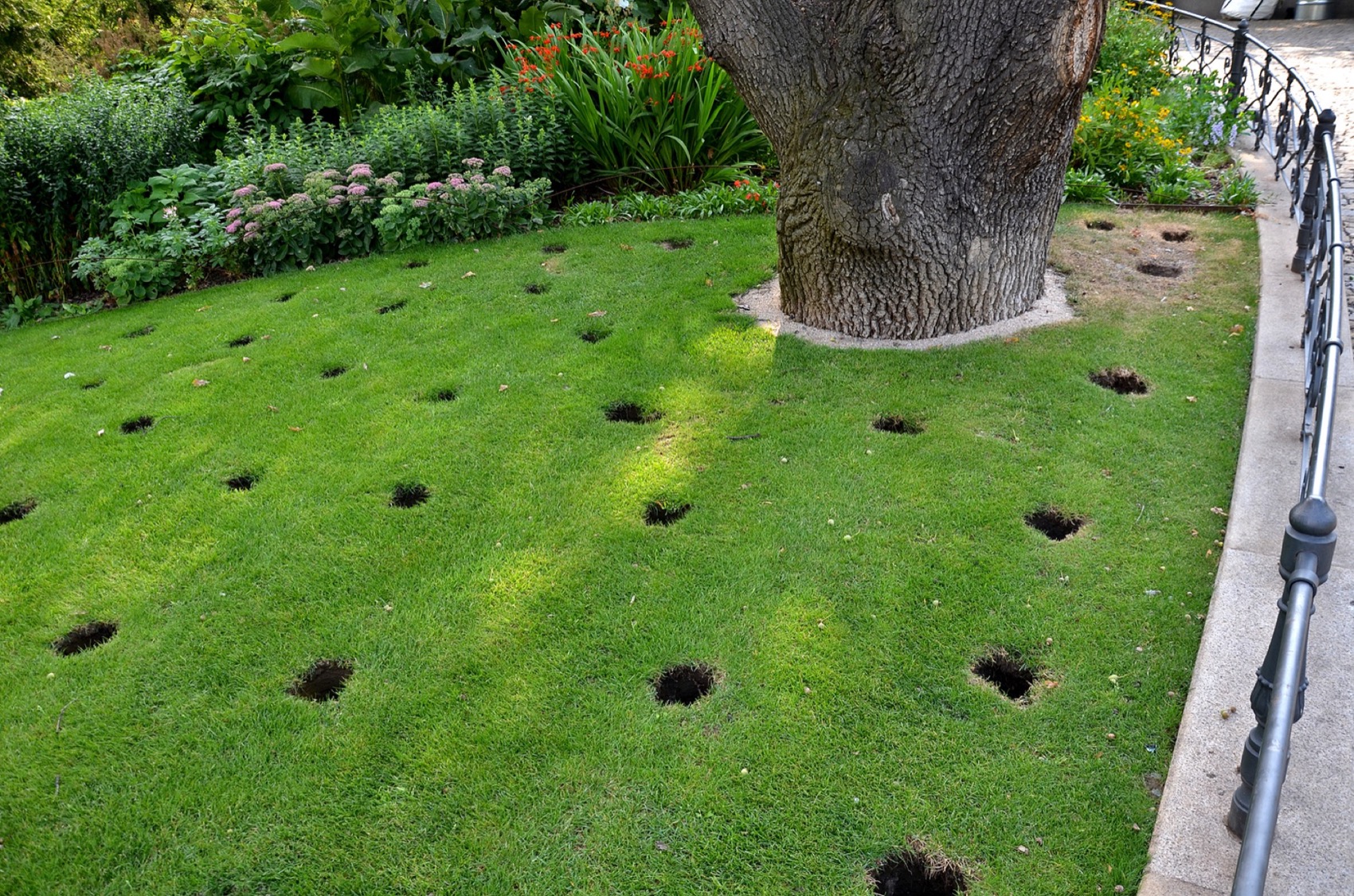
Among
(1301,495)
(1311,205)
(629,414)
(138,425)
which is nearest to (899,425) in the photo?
(629,414)

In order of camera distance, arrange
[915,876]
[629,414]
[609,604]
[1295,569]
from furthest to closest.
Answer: [629,414] < [609,604] < [915,876] < [1295,569]

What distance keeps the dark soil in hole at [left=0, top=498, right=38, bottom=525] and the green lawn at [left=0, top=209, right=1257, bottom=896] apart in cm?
4

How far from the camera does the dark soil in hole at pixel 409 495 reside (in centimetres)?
432

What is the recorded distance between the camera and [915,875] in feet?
8.32

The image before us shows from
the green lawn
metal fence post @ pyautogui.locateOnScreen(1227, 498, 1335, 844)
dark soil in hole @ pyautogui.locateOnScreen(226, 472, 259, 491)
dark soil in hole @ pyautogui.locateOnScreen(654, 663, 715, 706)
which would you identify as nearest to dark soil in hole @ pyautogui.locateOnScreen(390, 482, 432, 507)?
the green lawn

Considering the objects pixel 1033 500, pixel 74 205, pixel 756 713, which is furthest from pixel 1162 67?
pixel 74 205

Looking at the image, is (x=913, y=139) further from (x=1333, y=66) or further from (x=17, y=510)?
(x=1333, y=66)

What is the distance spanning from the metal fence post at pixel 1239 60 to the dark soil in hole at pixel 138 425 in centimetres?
1020

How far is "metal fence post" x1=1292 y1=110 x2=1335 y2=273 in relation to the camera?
566 centimetres

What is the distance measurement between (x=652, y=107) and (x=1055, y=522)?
5.88 metres

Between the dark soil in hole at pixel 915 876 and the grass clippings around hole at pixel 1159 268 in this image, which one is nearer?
the dark soil in hole at pixel 915 876

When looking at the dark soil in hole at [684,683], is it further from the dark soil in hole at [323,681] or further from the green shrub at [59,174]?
the green shrub at [59,174]

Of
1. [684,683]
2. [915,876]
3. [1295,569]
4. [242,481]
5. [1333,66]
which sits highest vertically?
[1295,569]

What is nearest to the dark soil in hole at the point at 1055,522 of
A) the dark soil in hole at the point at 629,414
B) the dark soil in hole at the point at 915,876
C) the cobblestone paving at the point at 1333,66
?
the dark soil in hole at the point at 915,876
